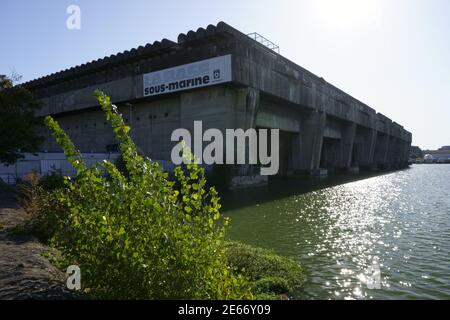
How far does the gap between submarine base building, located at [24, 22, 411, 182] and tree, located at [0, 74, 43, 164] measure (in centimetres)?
529

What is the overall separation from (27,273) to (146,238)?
10.7 ft

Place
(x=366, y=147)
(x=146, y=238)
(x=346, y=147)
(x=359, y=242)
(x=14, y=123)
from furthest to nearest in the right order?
(x=366, y=147) < (x=346, y=147) < (x=14, y=123) < (x=359, y=242) < (x=146, y=238)

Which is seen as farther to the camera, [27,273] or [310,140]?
[310,140]

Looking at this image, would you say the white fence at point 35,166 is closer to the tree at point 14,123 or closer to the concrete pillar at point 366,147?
the tree at point 14,123

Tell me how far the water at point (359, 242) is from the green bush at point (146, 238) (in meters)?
4.11

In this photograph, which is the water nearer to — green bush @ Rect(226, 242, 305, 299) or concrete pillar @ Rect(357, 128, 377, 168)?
green bush @ Rect(226, 242, 305, 299)

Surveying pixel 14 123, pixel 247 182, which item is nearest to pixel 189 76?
pixel 247 182

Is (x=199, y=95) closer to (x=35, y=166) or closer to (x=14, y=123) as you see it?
(x=35, y=166)

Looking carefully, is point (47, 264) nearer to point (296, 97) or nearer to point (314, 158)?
point (296, 97)

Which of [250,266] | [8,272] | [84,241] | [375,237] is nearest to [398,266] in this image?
[375,237]

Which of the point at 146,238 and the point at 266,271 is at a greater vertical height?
the point at 146,238

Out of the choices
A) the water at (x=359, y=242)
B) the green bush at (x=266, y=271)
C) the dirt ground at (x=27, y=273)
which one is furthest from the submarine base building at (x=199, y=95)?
the green bush at (x=266, y=271)

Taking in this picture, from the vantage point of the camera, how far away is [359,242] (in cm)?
1330

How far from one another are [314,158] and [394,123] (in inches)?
2718
